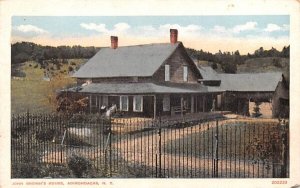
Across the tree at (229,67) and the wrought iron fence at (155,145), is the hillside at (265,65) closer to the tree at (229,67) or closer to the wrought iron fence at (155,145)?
the tree at (229,67)

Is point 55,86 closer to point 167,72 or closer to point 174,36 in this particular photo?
point 167,72

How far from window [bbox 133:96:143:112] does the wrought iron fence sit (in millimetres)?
98

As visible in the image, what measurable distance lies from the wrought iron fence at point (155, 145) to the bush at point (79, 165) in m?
0.04

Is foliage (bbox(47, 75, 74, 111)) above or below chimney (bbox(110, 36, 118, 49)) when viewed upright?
below

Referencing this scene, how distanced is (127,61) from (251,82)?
116cm

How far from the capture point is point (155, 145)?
18.1ft

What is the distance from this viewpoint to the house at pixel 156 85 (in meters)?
5.50

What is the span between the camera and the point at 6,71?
5363 mm

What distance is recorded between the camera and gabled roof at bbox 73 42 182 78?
17.9 feet

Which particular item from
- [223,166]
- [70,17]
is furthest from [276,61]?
[70,17]

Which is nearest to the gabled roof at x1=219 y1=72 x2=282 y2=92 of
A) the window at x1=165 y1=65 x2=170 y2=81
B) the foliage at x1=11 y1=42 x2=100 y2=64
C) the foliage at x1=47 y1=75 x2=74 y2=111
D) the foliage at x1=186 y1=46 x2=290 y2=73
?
the foliage at x1=186 y1=46 x2=290 y2=73

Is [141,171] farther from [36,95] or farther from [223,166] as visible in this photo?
[36,95]

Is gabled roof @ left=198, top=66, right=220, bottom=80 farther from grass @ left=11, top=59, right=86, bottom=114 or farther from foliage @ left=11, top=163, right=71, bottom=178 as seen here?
foliage @ left=11, top=163, right=71, bottom=178
